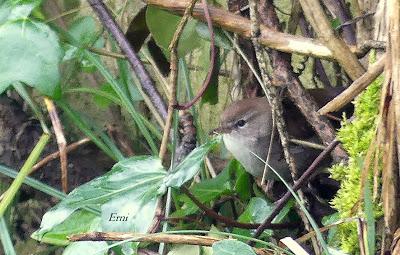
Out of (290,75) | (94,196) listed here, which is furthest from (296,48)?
(94,196)

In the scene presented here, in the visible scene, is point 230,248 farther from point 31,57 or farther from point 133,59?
point 133,59

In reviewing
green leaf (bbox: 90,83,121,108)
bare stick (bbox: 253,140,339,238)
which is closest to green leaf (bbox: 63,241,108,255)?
bare stick (bbox: 253,140,339,238)

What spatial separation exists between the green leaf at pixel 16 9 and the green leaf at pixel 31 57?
0.08 feet

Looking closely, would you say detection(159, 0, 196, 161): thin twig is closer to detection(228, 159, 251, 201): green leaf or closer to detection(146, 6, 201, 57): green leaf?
detection(146, 6, 201, 57): green leaf

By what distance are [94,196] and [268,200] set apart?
45 centimetres

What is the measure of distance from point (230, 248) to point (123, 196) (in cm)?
35

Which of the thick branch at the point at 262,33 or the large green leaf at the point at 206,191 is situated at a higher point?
the thick branch at the point at 262,33

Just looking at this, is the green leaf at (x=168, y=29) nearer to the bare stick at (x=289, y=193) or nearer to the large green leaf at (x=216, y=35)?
the large green leaf at (x=216, y=35)

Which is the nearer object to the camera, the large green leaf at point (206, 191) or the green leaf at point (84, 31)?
the large green leaf at point (206, 191)

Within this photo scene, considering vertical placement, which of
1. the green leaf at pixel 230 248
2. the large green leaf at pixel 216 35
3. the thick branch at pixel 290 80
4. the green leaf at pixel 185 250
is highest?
the large green leaf at pixel 216 35

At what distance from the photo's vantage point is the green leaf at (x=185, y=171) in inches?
58.7

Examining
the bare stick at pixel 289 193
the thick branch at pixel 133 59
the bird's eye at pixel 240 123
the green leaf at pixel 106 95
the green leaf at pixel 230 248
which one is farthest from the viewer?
the green leaf at pixel 106 95

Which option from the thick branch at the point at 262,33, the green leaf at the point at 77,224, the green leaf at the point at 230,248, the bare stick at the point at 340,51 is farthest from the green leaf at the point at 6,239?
the bare stick at the point at 340,51

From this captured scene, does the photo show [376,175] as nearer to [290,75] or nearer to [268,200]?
[290,75]
